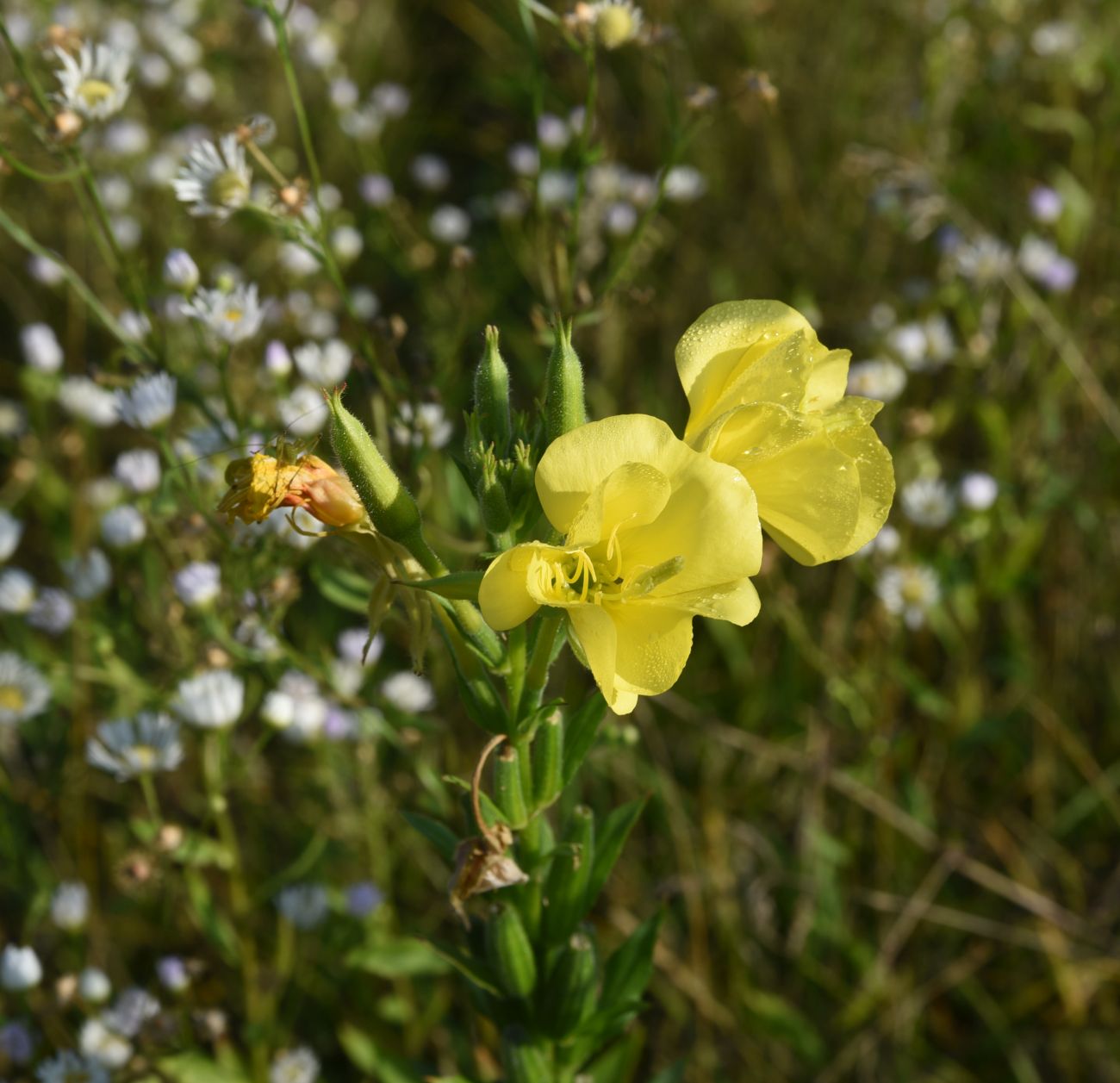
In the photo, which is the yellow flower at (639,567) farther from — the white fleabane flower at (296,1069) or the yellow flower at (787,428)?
the white fleabane flower at (296,1069)

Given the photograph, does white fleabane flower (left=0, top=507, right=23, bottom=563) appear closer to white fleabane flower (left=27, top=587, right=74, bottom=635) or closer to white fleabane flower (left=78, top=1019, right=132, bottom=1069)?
white fleabane flower (left=27, top=587, right=74, bottom=635)

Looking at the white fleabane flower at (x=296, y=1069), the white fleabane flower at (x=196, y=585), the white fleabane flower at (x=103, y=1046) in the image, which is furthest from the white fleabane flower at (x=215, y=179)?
the white fleabane flower at (x=296, y=1069)

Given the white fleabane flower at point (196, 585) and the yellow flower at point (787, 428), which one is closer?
the yellow flower at point (787, 428)

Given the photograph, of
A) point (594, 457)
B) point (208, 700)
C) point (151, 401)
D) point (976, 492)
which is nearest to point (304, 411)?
point (151, 401)

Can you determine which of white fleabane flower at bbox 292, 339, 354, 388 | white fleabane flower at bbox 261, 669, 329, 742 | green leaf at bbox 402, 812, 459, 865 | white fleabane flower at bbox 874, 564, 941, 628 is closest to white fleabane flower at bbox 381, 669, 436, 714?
white fleabane flower at bbox 261, 669, 329, 742

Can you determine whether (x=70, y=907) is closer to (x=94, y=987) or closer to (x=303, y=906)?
(x=94, y=987)

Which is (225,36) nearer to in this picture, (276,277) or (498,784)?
(276,277)
